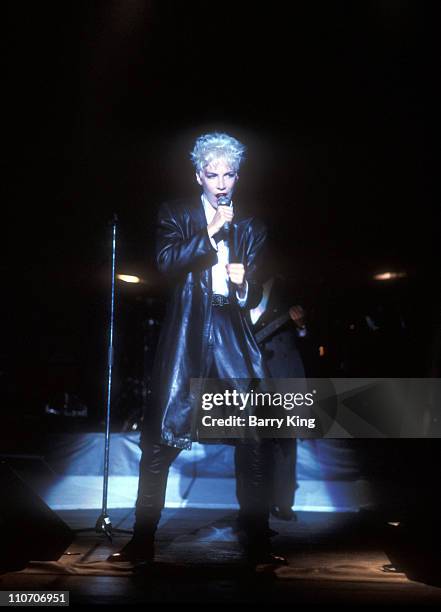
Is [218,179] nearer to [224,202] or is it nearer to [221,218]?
[224,202]

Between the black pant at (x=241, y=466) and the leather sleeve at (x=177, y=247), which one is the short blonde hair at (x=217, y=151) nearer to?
the leather sleeve at (x=177, y=247)

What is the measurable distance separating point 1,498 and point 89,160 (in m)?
3.17

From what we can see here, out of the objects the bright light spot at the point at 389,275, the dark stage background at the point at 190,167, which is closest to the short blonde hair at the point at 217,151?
the dark stage background at the point at 190,167

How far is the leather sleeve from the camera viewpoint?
108 inches

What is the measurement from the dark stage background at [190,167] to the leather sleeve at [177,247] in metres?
0.57

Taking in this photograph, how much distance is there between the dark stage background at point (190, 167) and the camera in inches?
165

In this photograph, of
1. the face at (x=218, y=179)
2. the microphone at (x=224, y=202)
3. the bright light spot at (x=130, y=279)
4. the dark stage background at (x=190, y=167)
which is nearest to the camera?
the microphone at (x=224, y=202)

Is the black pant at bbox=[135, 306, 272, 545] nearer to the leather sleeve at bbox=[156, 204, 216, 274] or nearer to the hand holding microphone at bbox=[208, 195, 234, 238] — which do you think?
the leather sleeve at bbox=[156, 204, 216, 274]

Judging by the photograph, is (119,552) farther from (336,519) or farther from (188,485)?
(188,485)

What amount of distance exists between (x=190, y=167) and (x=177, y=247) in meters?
2.59

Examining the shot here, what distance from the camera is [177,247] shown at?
2.79m

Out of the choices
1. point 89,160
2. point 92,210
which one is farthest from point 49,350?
point 89,160

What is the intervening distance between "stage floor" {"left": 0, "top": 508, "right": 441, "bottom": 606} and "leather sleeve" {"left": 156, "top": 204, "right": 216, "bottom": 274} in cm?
127

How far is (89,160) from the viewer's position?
5.09 meters
